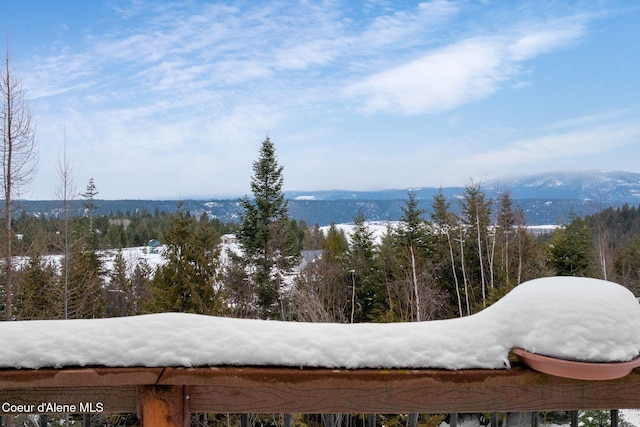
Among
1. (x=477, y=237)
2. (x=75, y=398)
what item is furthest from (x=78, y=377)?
(x=477, y=237)

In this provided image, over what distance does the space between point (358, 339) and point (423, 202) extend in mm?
20109

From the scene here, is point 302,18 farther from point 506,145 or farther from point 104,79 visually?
point 506,145

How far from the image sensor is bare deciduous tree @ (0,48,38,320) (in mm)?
11562

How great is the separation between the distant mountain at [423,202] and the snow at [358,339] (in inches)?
520

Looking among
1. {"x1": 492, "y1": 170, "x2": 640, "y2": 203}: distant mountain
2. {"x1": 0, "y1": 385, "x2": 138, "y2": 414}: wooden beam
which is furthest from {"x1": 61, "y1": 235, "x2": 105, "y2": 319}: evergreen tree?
{"x1": 492, "y1": 170, "x2": 640, "y2": 203}: distant mountain

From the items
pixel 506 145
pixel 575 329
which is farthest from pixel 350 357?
pixel 506 145

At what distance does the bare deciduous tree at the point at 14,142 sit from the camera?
37.9 feet

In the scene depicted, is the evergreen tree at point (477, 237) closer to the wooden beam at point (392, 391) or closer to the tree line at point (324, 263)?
the tree line at point (324, 263)

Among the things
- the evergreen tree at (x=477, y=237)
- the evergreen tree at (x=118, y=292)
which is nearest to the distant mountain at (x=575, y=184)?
the evergreen tree at (x=477, y=237)

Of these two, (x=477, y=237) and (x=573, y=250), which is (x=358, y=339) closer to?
(x=477, y=237)

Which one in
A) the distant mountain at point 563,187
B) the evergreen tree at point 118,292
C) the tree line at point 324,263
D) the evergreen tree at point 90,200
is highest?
the distant mountain at point 563,187

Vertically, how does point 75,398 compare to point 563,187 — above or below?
below

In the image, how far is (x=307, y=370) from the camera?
1.05 metres

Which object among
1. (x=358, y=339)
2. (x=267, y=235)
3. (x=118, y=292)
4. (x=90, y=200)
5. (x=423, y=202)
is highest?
(x=90, y=200)
